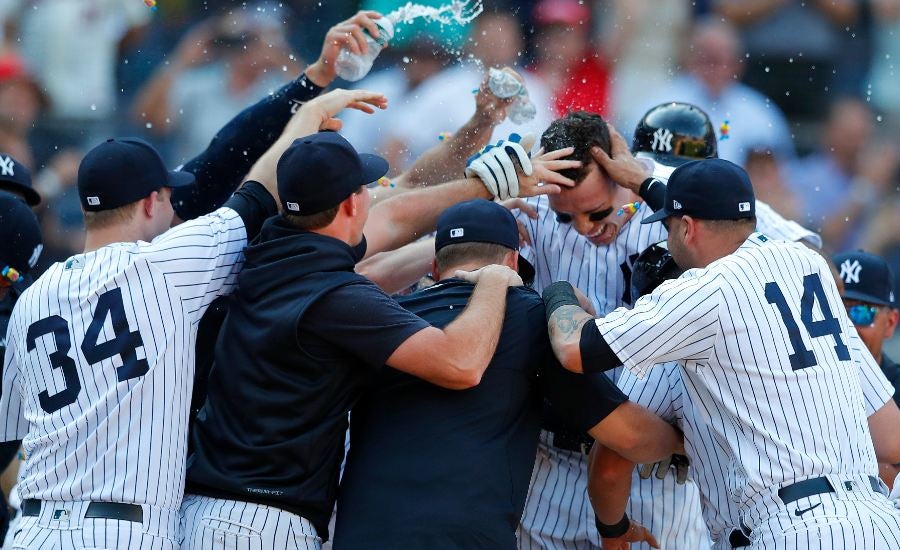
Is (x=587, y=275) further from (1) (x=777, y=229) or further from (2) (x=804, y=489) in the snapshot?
(2) (x=804, y=489)

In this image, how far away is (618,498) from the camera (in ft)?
11.9

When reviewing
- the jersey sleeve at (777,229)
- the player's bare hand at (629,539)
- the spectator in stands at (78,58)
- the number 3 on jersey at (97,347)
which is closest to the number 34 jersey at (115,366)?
the number 3 on jersey at (97,347)

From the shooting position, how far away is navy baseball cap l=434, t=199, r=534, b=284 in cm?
349

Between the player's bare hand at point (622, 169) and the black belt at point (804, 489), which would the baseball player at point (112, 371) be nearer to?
the player's bare hand at point (622, 169)

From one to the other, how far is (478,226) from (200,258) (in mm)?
861

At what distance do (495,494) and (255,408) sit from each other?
0.73m

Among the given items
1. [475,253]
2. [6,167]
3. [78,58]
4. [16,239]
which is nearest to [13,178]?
[6,167]

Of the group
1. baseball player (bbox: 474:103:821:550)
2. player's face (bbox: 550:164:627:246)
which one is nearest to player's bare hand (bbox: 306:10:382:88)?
baseball player (bbox: 474:103:821:550)

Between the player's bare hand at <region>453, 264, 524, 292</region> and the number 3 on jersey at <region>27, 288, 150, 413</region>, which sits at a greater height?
the player's bare hand at <region>453, 264, 524, 292</region>

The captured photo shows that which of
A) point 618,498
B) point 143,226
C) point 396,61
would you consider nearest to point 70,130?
point 396,61

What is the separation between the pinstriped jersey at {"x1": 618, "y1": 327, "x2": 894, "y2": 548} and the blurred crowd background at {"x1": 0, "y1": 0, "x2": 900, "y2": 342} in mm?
3016

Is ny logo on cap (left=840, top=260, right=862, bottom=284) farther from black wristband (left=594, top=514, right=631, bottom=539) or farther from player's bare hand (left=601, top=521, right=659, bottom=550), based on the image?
black wristband (left=594, top=514, right=631, bottom=539)

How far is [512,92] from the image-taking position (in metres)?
4.42

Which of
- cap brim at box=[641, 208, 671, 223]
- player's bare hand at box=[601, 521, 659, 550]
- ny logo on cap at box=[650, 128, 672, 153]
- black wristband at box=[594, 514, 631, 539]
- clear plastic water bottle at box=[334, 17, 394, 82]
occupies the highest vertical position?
clear plastic water bottle at box=[334, 17, 394, 82]
